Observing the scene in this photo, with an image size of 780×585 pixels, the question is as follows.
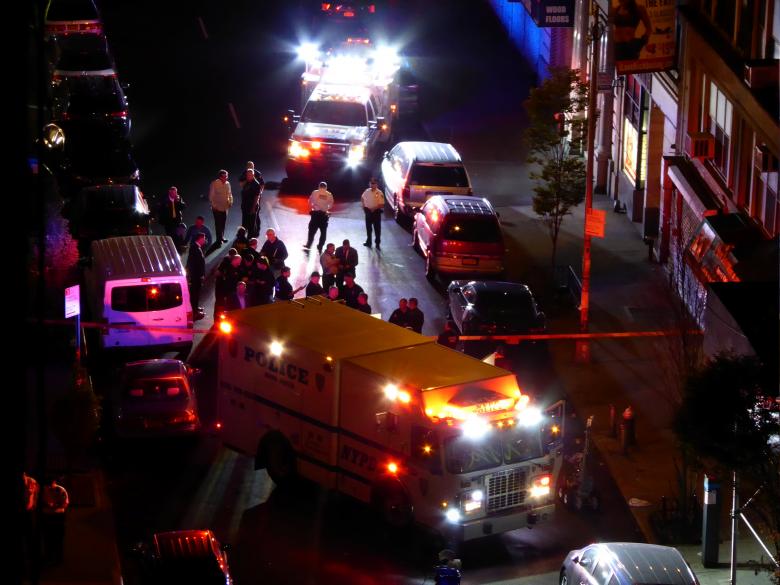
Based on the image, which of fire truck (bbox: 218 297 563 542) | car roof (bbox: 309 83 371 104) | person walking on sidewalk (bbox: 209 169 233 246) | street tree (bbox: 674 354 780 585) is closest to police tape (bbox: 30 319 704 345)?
fire truck (bbox: 218 297 563 542)

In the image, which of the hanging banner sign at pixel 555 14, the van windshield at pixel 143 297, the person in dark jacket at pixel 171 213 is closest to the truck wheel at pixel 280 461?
the van windshield at pixel 143 297

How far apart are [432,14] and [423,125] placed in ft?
55.3

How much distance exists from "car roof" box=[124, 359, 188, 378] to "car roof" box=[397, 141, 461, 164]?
538 inches

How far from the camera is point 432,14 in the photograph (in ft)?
194

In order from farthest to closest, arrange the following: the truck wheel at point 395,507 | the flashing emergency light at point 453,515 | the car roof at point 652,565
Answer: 1. the truck wheel at point 395,507
2. the flashing emergency light at point 453,515
3. the car roof at point 652,565

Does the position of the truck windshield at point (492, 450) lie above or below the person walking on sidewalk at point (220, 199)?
below

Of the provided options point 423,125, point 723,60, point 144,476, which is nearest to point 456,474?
point 144,476

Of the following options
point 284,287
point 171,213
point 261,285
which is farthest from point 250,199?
point 284,287

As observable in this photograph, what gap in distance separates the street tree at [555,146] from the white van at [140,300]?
31.9 ft

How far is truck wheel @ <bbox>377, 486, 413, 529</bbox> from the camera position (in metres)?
17.6

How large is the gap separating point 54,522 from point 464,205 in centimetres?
1605

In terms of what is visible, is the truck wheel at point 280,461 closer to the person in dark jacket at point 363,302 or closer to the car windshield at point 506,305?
the person in dark jacket at point 363,302

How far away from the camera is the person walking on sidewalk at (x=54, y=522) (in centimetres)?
1541

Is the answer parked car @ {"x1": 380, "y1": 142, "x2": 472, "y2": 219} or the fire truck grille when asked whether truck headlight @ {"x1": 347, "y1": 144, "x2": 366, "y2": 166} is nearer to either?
parked car @ {"x1": 380, "y1": 142, "x2": 472, "y2": 219}
